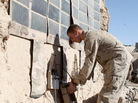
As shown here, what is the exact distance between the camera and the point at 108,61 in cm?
281

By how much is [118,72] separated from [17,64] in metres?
1.47

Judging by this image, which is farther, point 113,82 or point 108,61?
point 108,61

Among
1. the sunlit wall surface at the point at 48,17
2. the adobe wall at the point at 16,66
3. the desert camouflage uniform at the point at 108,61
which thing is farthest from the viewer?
the desert camouflage uniform at the point at 108,61

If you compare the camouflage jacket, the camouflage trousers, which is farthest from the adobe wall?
the camouflage trousers

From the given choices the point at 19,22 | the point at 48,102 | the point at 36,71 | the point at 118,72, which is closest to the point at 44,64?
the point at 36,71

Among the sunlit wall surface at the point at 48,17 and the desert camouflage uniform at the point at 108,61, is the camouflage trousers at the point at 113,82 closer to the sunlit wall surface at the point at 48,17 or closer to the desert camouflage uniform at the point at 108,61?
the desert camouflage uniform at the point at 108,61

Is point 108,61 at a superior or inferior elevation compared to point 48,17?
inferior

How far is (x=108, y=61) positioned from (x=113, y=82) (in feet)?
1.10

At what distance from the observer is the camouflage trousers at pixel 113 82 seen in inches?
103

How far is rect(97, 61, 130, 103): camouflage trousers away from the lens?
8.59 ft

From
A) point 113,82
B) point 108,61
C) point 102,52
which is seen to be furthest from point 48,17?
point 113,82

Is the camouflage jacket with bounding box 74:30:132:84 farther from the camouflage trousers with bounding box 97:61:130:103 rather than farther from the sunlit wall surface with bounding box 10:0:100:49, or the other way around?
the sunlit wall surface with bounding box 10:0:100:49

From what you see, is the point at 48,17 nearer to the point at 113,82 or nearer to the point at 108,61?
the point at 108,61

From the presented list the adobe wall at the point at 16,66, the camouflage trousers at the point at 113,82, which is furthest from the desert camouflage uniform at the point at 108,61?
the adobe wall at the point at 16,66
